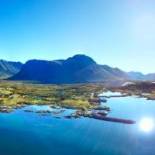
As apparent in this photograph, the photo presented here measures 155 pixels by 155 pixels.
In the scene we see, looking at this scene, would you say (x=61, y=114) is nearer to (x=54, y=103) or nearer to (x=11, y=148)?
(x=54, y=103)

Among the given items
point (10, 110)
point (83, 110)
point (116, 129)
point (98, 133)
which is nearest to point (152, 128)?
point (116, 129)

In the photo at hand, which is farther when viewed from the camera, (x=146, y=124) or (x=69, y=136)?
(x=146, y=124)

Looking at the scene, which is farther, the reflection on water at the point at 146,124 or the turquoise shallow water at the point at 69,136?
the reflection on water at the point at 146,124

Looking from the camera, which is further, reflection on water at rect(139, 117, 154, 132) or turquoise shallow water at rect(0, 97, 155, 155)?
reflection on water at rect(139, 117, 154, 132)

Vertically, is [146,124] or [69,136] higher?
[146,124]
